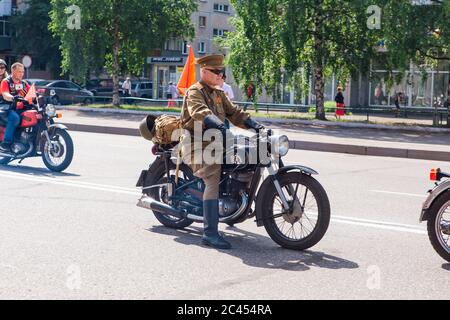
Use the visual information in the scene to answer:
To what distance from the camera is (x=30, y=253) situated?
620 centimetres

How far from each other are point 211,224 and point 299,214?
0.78 meters

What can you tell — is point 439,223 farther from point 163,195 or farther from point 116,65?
point 116,65

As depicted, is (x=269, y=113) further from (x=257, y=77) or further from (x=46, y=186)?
(x=46, y=186)

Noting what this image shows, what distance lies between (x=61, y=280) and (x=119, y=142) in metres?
13.6

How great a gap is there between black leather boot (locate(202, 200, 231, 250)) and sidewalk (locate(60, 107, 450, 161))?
477 inches

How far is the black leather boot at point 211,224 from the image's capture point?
Answer: 6.62 m

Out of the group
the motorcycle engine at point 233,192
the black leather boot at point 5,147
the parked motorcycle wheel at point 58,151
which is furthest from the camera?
the black leather boot at point 5,147

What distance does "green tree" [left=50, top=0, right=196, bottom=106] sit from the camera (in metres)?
36.4

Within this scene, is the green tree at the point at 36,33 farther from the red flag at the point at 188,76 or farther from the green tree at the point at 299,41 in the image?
the red flag at the point at 188,76

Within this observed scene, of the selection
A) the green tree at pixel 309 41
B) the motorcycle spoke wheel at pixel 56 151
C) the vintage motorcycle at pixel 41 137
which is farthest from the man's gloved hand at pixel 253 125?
the green tree at pixel 309 41

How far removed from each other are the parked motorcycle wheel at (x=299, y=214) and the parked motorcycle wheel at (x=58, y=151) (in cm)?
557

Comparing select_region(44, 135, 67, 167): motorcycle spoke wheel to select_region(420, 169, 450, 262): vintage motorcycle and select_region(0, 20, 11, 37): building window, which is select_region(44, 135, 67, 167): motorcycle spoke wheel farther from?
select_region(0, 20, 11, 37): building window
